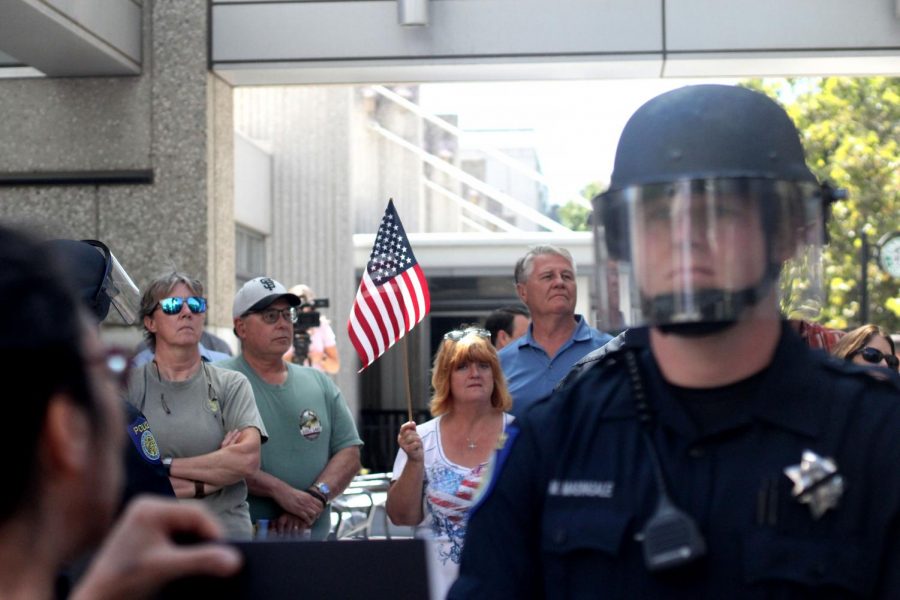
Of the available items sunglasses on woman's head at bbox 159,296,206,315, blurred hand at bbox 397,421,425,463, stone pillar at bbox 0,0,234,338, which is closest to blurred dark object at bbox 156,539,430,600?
blurred hand at bbox 397,421,425,463

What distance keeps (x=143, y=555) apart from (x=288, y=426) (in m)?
5.52

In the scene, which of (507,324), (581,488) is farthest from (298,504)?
(581,488)

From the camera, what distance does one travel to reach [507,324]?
9906 mm

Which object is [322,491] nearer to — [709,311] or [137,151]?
[137,151]

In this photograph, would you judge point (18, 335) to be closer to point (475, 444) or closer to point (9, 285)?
point (9, 285)

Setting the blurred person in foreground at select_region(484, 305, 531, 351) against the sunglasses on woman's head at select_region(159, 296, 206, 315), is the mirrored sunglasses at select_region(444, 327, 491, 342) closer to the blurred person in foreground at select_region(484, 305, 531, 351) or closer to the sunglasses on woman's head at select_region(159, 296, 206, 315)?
the sunglasses on woman's head at select_region(159, 296, 206, 315)

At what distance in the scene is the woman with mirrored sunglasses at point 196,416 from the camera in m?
5.88

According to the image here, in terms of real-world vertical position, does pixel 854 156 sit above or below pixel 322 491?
above

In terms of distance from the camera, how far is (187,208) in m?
8.78

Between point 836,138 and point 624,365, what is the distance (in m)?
27.2

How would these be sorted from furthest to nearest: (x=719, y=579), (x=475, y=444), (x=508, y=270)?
(x=508, y=270)
(x=475, y=444)
(x=719, y=579)

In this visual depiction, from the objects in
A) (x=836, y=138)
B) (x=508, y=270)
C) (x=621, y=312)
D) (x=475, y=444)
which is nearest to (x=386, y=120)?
(x=508, y=270)

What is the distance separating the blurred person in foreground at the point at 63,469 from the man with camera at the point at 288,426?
513cm

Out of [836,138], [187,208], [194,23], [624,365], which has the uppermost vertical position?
[836,138]
